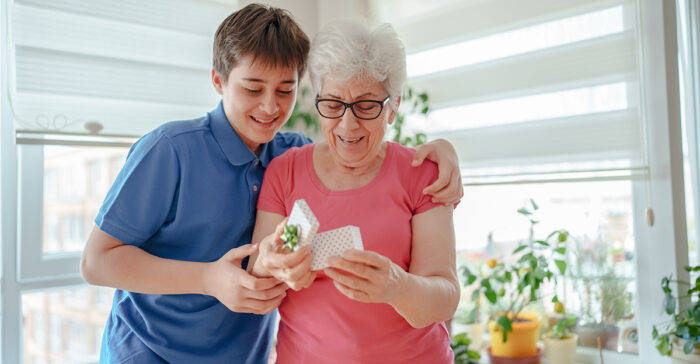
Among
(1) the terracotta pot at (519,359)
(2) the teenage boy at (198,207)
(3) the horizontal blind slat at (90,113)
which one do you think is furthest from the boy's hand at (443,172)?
(3) the horizontal blind slat at (90,113)

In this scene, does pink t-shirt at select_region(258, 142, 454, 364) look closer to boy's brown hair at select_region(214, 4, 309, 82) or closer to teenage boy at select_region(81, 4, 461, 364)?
teenage boy at select_region(81, 4, 461, 364)

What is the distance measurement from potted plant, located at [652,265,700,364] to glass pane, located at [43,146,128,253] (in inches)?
92.6

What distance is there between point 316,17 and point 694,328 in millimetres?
2542

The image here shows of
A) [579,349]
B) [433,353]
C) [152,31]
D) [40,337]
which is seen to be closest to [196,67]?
[152,31]

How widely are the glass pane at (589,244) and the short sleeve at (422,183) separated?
1.32 metres

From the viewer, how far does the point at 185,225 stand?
1.33 meters

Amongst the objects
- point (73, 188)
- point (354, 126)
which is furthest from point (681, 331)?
point (73, 188)

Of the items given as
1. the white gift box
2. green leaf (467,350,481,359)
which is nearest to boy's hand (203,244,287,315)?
the white gift box

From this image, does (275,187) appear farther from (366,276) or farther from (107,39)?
(107,39)

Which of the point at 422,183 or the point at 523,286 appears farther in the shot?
the point at 523,286

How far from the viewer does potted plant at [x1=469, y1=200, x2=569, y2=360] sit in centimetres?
226

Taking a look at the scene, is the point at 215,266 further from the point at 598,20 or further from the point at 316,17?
the point at 316,17

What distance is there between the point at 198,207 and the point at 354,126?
1.48 feet

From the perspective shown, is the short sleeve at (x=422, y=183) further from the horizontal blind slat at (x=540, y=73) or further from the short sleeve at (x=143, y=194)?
the horizontal blind slat at (x=540, y=73)
